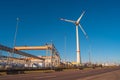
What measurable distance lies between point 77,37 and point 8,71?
1989 inches

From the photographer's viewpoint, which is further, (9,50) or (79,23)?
(79,23)

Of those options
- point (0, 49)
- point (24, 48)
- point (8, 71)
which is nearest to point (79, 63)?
point (24, 48)

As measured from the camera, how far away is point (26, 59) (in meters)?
113

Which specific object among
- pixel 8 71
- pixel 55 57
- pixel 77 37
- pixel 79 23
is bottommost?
pixel 8 71

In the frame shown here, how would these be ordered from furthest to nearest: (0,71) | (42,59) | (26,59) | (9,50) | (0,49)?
(42,59) → (26,59) → (9,50) → (0,49) → (0,71)

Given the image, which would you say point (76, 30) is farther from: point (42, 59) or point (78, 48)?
point (42, 59)

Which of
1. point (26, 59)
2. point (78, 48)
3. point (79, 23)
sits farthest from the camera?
point (26, 59)

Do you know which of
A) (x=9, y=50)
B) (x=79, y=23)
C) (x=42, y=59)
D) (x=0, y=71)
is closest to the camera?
(x=0, y=71)

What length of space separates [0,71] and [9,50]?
33.4 m

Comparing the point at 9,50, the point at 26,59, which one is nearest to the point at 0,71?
the point at 9,50

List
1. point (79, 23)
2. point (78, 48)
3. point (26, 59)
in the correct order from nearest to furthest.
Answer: point (78, 48)
point (79, 23)
point (26, 59)

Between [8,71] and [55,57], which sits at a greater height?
[55,57]

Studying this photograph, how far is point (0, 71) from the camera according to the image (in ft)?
125

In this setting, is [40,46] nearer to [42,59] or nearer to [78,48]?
[78,48]
